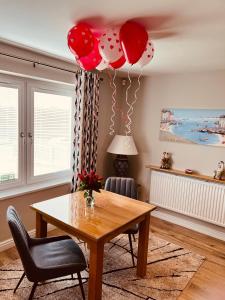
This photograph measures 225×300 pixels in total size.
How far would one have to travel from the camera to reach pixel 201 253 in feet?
9.39

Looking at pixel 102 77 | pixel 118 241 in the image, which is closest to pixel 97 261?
pixel 118 241

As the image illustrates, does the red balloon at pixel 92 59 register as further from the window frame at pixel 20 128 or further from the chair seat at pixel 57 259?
the chair seat at pixel 57 259

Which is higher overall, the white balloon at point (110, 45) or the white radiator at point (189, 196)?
the white balloon at point (110, 45)

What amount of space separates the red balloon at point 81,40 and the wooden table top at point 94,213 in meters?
1.35

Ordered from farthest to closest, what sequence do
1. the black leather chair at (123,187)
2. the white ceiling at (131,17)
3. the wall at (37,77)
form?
the black leather chair at (123,187), the wall at (37,77), the white ceiling at (131,17)

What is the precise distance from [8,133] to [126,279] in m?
2.10

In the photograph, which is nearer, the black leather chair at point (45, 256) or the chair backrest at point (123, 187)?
the black leather chair at point (45, 256)

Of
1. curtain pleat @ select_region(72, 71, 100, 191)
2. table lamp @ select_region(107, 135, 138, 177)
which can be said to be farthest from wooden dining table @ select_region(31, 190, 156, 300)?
table lamp @ select_region(107, 135, 138, 177)

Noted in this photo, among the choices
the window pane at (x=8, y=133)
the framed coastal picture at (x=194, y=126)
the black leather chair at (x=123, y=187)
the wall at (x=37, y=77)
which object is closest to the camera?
the wall at (x=37, y=77)

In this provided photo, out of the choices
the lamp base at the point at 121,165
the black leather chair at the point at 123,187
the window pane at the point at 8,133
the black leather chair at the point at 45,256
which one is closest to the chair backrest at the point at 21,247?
the black leather chair at the point at 45,256

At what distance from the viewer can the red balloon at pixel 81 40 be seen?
5.53 feet

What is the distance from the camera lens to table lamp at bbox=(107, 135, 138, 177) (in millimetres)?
3557

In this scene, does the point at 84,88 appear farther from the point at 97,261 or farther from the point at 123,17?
the point at 97,261

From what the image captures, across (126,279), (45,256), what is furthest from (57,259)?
(126,279)
